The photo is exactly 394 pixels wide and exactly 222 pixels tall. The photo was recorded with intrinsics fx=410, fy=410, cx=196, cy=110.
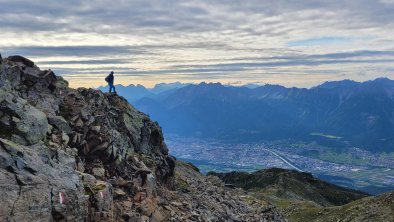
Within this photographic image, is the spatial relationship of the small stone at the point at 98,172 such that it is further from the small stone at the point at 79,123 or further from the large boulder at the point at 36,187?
the large boulder at the point at 36,187

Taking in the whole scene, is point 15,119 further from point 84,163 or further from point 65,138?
point 84,163

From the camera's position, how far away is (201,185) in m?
66.4

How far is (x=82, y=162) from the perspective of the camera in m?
39.1

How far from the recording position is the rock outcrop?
28.4 meters

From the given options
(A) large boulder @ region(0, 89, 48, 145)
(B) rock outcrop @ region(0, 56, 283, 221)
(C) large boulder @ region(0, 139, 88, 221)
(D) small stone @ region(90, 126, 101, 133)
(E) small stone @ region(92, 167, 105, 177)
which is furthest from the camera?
(D) small stone @ region(90, 126, 101, 133)

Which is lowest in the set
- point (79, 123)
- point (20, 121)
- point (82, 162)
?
point (82, 162)

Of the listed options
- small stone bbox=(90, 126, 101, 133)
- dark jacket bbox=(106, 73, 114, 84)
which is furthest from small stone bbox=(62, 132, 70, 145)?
dark jacket bbox=(106, 73, 114, 84)

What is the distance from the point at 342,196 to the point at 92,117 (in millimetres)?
164859

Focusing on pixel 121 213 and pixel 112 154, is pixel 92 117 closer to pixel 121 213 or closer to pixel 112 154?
pixel 112 154

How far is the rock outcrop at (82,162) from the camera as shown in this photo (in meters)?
28.4

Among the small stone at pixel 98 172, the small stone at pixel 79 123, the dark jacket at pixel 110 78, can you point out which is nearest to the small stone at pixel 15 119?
the small stone at pixel 98 172

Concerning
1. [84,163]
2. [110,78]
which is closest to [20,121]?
[84,163]

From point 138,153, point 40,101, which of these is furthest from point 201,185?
point 40,101

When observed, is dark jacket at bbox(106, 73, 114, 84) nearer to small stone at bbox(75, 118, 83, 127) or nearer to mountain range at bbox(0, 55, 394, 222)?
mountain range at bbox(0, 55, 394, 222)
